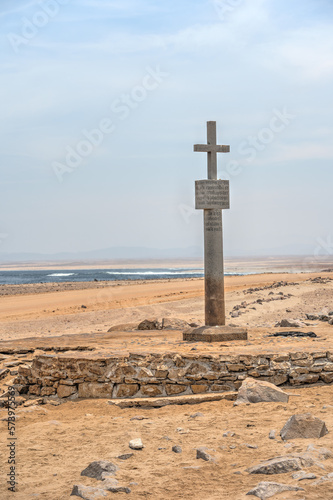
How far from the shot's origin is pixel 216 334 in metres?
11.6

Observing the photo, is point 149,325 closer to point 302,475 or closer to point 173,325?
point 173,325

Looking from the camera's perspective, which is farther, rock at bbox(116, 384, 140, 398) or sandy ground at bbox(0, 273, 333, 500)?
rock at bbox(116, 384, 140, 398)

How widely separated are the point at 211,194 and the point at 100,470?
711cm

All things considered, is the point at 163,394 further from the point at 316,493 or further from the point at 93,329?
the point at 93,329

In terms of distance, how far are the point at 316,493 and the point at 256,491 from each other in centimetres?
54

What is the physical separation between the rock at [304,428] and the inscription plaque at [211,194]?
5.98 metres

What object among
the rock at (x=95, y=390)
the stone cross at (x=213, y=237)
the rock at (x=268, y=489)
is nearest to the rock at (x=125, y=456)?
the rock at (x=268, y=489)

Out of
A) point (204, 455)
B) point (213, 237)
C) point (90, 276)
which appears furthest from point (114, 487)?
point (90, 276)

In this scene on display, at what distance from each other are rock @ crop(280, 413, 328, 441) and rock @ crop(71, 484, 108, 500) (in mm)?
2355

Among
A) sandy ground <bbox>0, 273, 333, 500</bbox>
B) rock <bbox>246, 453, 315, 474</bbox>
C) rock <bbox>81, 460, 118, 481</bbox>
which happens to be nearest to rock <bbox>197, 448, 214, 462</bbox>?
sandy ground <bbox>0, 273, 333, 500</bbox>

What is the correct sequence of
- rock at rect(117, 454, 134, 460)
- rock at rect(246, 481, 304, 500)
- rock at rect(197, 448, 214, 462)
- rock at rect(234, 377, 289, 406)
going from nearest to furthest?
rock at rect(246, 481, 304, 500) → rock at rect(197, 448, 214, 462) → rock at rect(117, 454, 134, 460) → rock at rect(234, 377, 289, 406)

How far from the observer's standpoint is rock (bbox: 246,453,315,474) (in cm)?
588

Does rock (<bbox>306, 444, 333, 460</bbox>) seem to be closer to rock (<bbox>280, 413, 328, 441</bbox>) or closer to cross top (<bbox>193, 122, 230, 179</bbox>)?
rock (<bbox>280, 413, 328, 441</bbox>)

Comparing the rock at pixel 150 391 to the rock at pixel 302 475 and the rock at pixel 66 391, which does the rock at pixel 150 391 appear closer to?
the rock at pixel 66 391
